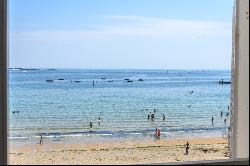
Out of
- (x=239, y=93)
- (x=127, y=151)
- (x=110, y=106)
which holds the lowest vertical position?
(x=127, y=151)

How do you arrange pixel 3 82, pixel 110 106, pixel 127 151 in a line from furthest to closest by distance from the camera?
pixel 110 106 < pixel 127 151 < pixel 3 82

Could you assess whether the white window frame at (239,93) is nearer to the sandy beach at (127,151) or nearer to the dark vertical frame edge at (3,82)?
the dark vertical frame edge at (3,82)

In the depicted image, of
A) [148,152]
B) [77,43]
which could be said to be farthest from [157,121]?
[77,43]

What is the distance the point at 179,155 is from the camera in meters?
10.1

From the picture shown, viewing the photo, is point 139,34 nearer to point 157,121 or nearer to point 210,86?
point 210,86

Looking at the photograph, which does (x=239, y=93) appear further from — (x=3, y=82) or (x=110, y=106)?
(x=110, y=106)

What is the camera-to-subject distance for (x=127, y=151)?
35.3 feet

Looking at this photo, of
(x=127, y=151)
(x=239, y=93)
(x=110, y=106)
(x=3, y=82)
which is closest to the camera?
(x=3, y=82)

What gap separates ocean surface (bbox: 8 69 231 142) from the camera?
1377 cm

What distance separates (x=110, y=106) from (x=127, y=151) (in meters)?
8.60

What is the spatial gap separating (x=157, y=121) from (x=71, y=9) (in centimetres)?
1186

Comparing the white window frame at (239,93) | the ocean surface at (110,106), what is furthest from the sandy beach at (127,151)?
the white window frame at (239,93)

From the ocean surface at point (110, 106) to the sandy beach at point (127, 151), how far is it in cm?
78

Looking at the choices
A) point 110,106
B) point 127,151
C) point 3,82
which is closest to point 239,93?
point 3,82
